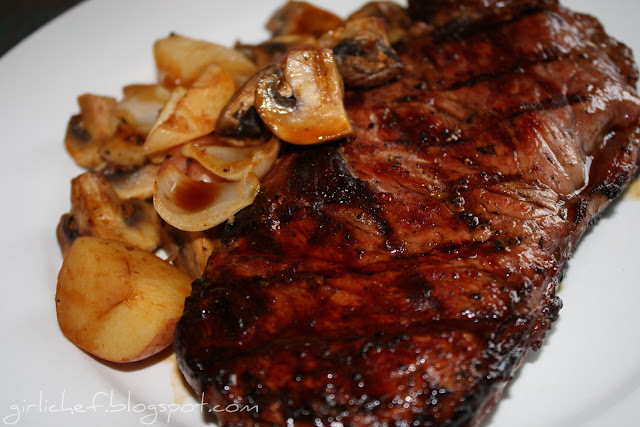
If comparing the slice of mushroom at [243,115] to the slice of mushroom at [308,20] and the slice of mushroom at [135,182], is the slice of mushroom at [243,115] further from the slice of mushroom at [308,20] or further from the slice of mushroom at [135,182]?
the slice of mushroom at [308,20]

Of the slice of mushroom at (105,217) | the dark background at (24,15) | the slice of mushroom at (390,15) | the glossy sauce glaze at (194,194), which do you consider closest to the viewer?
the glossy sauce glaze at (194,194)

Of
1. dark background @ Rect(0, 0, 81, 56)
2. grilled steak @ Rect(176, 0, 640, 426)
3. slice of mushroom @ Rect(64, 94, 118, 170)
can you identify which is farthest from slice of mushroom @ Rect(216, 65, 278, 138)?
dark background @ Rect(0, 0, 81, 56)

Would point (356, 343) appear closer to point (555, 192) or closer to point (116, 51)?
point (555, 192)

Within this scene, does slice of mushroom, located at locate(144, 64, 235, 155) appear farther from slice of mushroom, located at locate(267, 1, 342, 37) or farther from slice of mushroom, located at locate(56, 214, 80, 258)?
slice of mushroom, located at locate(267, 1, 342, 37)

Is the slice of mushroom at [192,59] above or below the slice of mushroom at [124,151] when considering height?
above

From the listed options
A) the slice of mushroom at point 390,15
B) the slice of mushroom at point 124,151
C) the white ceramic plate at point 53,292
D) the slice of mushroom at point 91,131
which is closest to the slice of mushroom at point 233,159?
the slice of mushroom at point 124,151

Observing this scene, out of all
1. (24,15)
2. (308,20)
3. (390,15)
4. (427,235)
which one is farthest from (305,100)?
(24,15)

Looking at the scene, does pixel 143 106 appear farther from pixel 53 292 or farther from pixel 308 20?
pixel 308 20
